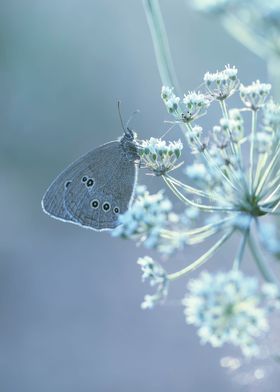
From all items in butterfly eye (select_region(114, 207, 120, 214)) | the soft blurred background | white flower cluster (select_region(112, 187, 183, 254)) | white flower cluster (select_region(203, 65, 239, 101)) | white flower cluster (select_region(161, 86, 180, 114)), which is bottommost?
white flower cluster (select_region(112, 187, 183, 254))

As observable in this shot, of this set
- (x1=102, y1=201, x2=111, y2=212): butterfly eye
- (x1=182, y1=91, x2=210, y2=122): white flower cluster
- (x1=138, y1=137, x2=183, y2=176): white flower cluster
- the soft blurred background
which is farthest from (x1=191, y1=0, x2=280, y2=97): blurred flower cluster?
the soft blurred background

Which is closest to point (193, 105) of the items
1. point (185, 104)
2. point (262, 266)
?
point (185, 104)

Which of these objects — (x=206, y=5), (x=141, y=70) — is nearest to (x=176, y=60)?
(x=141, y=70)

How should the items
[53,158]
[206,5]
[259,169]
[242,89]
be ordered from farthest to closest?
[53,158]
[206,5]
[242,89]
[259,169]

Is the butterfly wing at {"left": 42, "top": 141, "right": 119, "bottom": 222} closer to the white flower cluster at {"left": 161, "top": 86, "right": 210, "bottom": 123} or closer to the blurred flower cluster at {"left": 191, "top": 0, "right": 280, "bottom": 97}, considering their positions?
the white flower cluster at {"left": 161, "top": 86, "right": 210, "bottom": 123}

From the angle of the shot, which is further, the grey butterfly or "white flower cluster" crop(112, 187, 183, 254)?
the grey butterfly

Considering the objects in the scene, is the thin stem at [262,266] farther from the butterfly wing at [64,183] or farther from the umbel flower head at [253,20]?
the butterfly wing at [64,183]

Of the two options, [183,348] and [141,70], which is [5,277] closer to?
[183,348]
